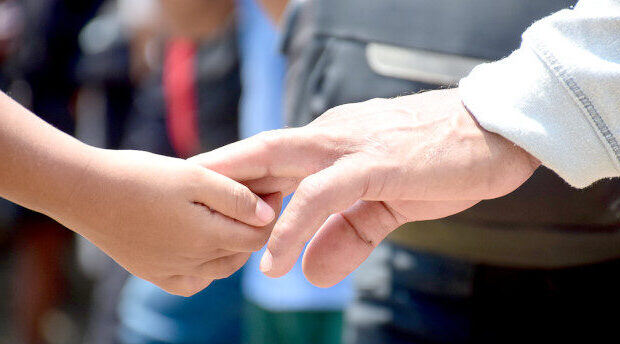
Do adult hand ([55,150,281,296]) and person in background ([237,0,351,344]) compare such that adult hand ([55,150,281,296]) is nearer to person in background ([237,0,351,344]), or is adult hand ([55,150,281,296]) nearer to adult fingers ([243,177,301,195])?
adult fingers ([243,177,301,195])

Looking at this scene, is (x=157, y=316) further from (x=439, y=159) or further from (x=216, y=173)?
(x=439, y=159)

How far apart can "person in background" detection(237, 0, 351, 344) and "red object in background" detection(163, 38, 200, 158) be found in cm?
28

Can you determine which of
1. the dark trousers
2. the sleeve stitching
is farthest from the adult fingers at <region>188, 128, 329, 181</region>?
the dark trousers

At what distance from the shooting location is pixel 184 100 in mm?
2137

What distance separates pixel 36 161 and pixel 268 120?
3.16 ft

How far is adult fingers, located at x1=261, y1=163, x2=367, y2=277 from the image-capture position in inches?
32.1

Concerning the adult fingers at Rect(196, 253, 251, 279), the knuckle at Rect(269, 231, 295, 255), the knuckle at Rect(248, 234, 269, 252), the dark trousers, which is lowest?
the dark trousers

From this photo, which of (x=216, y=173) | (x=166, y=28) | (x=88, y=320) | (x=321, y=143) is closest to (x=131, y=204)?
(x=216, y=173)

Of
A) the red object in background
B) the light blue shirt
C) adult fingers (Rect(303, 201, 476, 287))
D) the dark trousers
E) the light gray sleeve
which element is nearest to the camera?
the light gray sleeve

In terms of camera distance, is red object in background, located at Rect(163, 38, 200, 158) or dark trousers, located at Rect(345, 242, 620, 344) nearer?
dark trousers, located at Rect(345, 242, 620, 344)

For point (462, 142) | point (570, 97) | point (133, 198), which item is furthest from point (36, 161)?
point (570, 97)

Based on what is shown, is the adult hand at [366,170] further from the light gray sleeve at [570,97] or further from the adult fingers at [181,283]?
the adult fingers at [181,283]

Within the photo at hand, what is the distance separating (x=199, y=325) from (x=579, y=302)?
1.16 m

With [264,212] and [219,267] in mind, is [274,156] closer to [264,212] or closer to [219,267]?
[264,212]
